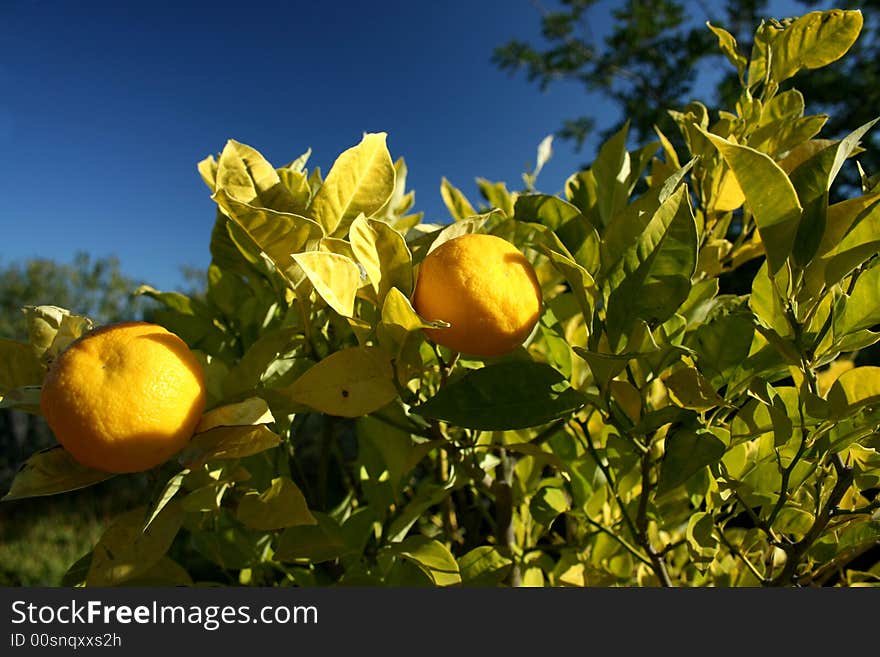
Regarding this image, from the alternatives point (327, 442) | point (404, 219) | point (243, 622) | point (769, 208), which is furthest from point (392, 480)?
point (769, 208)

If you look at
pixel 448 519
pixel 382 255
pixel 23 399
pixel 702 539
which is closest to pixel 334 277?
pixel 382 255

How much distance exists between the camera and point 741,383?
0.45 m

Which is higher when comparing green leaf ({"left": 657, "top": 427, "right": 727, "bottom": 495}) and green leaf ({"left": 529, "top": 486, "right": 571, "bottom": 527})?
green leaf ({"left": 657, "top": 427, "right": 727, "bottom": 495})

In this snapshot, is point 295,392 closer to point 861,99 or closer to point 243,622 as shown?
point 243,622

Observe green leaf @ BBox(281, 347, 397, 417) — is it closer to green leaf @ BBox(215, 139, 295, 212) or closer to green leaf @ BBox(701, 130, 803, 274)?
green leaf @ BBox(215, 139, 295, 212)

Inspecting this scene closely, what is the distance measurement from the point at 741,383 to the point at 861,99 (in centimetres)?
376

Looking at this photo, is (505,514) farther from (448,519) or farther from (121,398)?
(121,398)

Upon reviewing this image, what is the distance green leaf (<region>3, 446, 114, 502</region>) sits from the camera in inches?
16.0

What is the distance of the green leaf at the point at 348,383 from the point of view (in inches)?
15.6

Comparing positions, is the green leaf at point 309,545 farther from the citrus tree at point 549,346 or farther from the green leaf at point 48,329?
the green leaf at point 48,329

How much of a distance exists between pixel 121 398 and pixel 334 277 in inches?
6.1

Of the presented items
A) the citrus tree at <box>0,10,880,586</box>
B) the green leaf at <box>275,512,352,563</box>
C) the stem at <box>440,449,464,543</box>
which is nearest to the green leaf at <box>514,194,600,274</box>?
the citrus tree at <box>0,10,880,586</box>

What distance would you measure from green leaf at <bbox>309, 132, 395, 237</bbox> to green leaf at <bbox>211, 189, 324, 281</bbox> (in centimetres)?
5

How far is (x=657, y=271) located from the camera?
1.31ft
